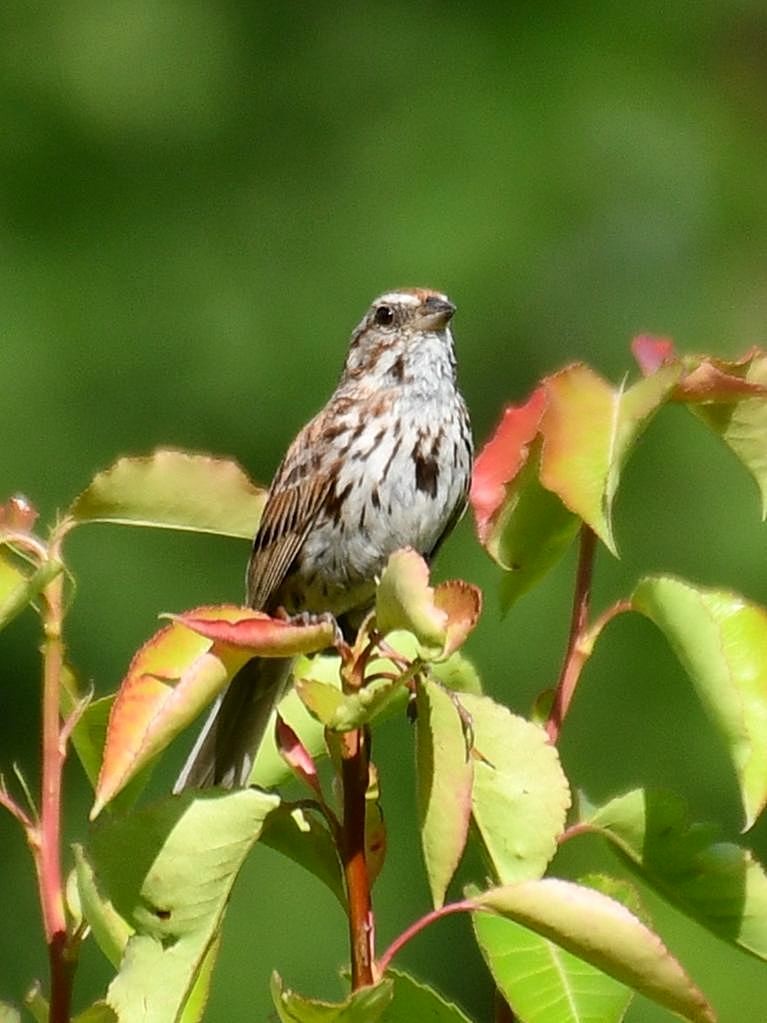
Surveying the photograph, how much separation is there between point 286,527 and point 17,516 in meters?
1.60

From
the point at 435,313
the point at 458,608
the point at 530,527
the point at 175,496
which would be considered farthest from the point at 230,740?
the point at 458,608

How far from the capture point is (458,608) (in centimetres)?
167

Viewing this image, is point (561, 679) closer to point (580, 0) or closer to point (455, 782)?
point (455, 782)

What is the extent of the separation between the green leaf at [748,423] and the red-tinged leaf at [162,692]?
45 cm

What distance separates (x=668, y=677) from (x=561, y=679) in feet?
15.3

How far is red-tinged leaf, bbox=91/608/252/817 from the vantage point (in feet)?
5.57

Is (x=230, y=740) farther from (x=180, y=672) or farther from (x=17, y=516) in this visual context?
(x=180, y=672)

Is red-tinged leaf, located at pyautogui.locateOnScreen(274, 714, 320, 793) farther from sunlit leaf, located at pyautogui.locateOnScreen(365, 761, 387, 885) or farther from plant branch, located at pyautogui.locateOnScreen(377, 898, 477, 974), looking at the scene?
plant branch, located at pyautogui.locateOnScreen(377, 898, 477, 974)

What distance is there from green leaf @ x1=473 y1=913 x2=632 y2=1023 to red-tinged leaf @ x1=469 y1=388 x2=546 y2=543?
0.33m

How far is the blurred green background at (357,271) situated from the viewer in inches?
253

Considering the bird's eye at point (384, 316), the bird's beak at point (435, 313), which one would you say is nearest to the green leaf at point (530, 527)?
the bird's beak at point (435, 313)

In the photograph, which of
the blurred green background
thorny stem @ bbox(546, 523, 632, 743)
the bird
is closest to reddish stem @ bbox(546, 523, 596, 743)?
thorny stem @ bbox(546, 523, 632, 743)

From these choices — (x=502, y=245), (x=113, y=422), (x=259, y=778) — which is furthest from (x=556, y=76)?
(x=259, y=778)

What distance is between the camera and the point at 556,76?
791 cm
